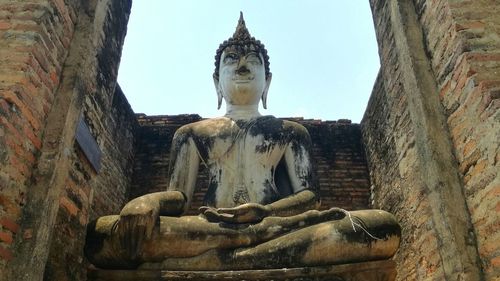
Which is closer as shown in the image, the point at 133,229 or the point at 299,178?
the point at 133,229

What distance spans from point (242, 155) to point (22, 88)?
1.57 meters

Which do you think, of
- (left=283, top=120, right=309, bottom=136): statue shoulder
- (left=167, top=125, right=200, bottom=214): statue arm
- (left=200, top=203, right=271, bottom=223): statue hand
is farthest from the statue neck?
(left=200, top=203, right=271, bottom=223): statue hand

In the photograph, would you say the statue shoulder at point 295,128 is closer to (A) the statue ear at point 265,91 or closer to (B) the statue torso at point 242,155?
(B) the statue torso at point 242,155

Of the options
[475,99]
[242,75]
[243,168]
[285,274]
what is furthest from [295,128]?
[285,274]

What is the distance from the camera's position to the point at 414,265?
5484 mm

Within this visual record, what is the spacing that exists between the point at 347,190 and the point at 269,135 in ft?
15.2

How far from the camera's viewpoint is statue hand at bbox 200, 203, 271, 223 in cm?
298

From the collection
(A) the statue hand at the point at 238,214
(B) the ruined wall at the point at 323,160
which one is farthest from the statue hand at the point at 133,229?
(B) the ruined wall at the point at 323,160

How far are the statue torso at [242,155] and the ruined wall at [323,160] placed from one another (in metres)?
4.10

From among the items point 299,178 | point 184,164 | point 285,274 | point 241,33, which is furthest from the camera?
point 241,33

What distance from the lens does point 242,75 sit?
4.05m

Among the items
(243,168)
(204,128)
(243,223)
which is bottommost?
(243,223)

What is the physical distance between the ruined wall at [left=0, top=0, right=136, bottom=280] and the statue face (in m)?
1.07

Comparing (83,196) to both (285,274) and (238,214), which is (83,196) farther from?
(285,274)
